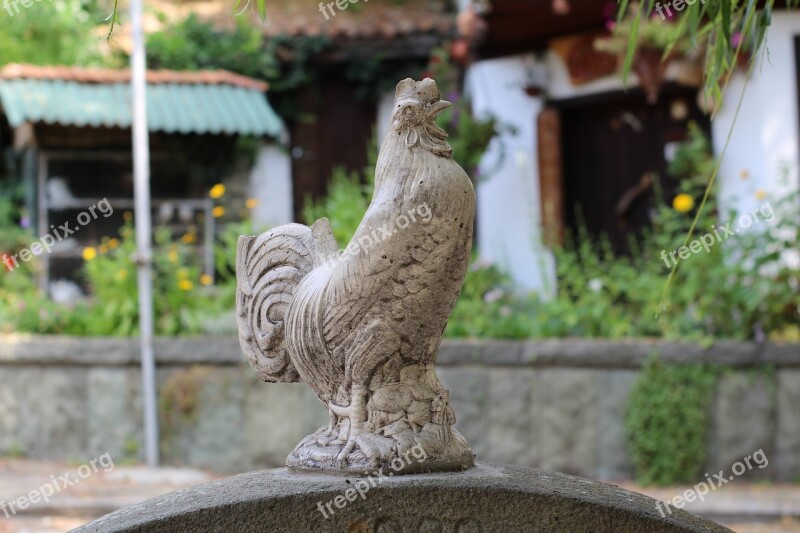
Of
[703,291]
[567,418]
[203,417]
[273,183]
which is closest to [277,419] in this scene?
[203,417]

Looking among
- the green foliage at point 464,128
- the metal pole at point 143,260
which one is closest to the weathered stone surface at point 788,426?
the green foliage at point 464,128

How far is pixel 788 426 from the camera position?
7188mm

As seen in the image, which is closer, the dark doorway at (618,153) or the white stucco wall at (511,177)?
the dark doorway at (618,153)

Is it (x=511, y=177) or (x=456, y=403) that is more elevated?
(x=511, y=177)

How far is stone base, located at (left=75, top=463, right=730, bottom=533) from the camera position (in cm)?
309

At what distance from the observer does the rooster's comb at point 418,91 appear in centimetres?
332

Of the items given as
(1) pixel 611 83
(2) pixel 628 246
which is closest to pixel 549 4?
(1) pixel 611 83

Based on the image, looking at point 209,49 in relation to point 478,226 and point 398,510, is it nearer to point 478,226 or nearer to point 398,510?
point 478,226

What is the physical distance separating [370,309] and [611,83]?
7.41 metres

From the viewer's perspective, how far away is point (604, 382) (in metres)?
7.44

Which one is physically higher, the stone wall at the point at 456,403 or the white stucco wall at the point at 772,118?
the white stucco wall at the point at 772,118

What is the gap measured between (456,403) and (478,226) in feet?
15.8

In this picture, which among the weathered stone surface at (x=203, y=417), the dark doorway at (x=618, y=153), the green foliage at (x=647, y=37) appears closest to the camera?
the weathered stone surface at (x=203, y=417)

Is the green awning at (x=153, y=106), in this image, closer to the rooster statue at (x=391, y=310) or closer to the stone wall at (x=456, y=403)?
the stone wall at (x=456, y=403)
